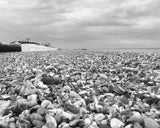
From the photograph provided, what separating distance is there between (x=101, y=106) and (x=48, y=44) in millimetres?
38241

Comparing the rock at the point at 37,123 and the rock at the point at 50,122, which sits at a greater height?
the rock at the point at 50,122

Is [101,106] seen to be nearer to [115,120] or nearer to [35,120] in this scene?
[115,120]

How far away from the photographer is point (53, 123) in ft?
8.05

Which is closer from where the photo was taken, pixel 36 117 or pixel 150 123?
pixel 150 123

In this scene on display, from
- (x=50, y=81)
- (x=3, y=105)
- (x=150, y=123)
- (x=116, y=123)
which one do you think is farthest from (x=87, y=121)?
(x=50, y=81)

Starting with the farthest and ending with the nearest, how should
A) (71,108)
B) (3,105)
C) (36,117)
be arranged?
1. (3,105)
2. (71,108)
3. (36,117)

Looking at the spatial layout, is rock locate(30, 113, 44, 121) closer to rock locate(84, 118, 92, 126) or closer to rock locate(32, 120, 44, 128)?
rock locate(32, 120, 44, 128)

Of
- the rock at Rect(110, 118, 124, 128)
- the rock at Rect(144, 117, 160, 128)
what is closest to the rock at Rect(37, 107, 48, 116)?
the rock at Rect(110, 118, 124, 128)

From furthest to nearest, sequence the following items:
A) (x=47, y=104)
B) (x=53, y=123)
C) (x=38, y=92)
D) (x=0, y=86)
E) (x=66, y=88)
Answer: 1. (x=0, y=86)
2. (x=66, y=88)
3. (x=38, y=92)
4. (x=47, y=104)
5. (x=53, y=123)

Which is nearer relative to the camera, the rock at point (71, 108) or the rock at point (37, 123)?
the rock at point (37, 123)

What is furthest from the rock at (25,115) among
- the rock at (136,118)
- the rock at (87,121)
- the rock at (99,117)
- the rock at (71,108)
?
the rock at (136,118)

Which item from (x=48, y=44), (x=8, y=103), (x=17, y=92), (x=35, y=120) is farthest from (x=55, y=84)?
(x=48, y=44)

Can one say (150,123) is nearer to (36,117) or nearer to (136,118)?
(136,118)

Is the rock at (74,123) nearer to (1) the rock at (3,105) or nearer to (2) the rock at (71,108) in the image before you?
(2) the rock at (71,108)
